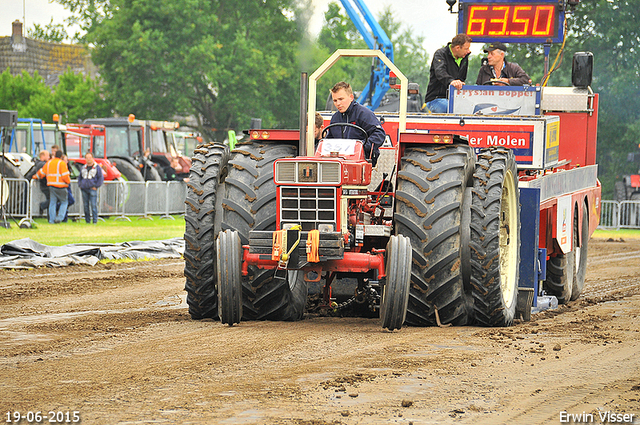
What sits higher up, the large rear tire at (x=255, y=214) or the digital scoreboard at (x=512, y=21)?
the digital scoreboard at (x=512, y=21)

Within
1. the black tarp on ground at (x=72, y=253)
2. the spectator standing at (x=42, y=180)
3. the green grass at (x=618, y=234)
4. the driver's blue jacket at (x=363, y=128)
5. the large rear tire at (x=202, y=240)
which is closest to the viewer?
the large rear tire at (x=202, y=240)

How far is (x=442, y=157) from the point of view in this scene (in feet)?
26.5

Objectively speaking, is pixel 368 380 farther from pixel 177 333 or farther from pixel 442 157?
pixel 442 157

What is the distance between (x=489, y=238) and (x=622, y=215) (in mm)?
21928

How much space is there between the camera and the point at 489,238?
792 cm

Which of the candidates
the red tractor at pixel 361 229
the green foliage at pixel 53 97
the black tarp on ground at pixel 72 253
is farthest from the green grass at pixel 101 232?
the green foliage at pixel 53 97

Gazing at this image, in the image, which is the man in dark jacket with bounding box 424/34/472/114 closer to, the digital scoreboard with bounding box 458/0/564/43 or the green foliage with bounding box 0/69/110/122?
the digital scoreboard with bounding box 458/0/564/43

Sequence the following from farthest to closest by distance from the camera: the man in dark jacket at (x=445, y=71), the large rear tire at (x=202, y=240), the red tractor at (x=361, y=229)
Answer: the man in dark jacket at (x=445, y=71), the large rear tire at (x=202, y=240), the red tractor at (x=361, y=229)

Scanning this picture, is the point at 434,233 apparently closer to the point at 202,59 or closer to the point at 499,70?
the point at 499,70

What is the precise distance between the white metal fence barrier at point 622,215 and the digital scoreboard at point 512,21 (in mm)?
15745

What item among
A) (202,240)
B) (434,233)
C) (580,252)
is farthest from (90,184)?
(434,233)

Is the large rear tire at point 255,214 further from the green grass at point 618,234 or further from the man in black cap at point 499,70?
the green grass at point 618,234

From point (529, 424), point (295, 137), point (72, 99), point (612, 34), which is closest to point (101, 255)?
point (295, 137)

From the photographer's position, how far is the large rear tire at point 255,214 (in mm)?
7816
